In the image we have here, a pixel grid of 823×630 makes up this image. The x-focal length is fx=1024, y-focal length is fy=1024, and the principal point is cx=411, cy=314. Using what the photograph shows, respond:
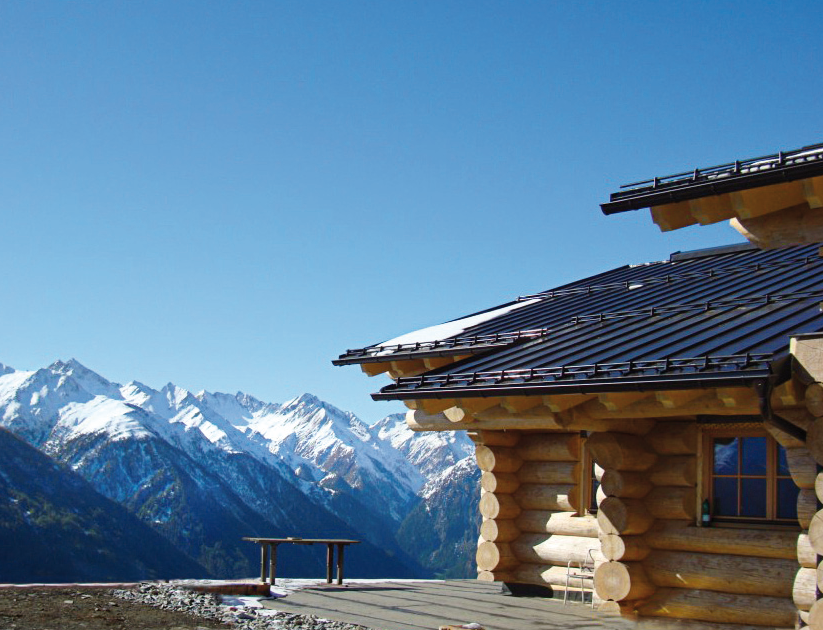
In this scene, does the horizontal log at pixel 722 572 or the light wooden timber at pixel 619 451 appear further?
the light wooden timber at pixel 619 451

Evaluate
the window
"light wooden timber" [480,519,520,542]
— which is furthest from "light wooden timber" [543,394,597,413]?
"light wooden timber" [480,519,520,542]

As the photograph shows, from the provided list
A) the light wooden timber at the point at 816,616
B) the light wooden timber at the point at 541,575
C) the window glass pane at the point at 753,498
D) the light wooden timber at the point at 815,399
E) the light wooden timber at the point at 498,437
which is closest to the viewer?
the light wooden timber at the point at 816,616

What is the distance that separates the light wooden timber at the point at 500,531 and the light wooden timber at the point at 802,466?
5.39m

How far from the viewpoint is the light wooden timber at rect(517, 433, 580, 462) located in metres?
14.4

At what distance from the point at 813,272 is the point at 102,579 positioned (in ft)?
467

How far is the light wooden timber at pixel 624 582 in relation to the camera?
11750 millimetres

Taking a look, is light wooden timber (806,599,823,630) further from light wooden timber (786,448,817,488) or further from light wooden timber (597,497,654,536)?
light wooden timber (597,497,654,536)

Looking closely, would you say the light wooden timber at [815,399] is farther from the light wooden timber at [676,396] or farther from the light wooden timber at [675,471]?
the light wooden timber at [675,471]

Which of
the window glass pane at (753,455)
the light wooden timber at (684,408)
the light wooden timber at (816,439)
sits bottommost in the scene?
the window glass pane at (753,455)

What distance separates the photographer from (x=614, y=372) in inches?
408

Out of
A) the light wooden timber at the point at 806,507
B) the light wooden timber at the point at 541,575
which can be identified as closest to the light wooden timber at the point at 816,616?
the light wooden timber at the point at 806,507

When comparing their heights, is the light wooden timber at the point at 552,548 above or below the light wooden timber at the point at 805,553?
below

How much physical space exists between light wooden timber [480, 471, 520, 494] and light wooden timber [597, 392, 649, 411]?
14.0 feet

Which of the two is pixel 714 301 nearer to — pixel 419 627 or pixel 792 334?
Result: pixel 792 334
